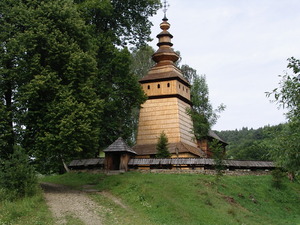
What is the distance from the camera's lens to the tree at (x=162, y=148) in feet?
93.1

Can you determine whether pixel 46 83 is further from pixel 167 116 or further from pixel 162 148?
pixel 167 116

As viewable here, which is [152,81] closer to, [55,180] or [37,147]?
[55,180]

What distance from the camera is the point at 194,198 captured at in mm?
18562

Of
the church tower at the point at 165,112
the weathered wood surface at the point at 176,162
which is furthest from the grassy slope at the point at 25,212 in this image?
the church tower at the point at 165,112

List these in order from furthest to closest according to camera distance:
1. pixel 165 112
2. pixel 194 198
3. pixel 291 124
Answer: pixel 165 112 → pixel 194 198 → pixel 291 124

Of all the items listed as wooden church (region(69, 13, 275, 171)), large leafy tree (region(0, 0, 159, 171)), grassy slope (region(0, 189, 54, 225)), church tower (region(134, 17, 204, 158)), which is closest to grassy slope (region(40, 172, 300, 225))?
grassy slope (region(0, 189, 54, 225))

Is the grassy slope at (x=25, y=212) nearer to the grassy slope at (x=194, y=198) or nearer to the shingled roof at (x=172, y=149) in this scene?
the grassy slope at (x=194, y=198)

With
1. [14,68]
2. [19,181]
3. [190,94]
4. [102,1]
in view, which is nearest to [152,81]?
[190,94]

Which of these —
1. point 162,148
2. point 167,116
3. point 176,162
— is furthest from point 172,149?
point 176,162

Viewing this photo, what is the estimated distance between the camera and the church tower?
31812 millimetres

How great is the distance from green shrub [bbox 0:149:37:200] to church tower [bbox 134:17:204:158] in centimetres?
1503

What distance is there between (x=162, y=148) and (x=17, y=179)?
47.3 feet

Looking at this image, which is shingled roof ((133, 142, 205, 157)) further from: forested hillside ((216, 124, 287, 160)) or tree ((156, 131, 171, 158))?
forested hillside ((216, 124, 287, 160))

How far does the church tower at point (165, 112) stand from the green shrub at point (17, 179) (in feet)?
49.3
